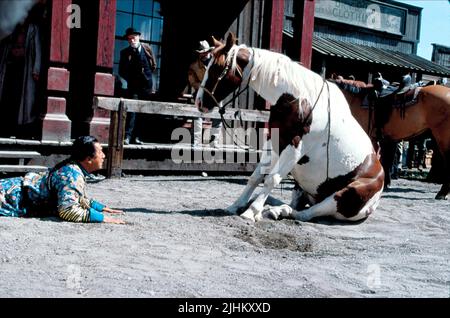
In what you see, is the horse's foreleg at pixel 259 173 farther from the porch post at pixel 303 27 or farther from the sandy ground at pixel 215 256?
the porch post at pixel 303 27

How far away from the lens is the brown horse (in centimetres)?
877

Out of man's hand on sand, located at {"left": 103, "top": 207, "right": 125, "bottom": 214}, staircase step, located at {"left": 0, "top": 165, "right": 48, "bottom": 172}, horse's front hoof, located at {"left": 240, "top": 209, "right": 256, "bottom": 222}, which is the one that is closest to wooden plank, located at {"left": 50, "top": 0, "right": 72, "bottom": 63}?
staircase step, located at {"left": 0, "top": 165, "right": 48, "bottom": 172}

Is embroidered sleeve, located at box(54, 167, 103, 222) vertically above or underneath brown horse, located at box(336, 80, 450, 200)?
underneath

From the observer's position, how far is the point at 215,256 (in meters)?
4.22

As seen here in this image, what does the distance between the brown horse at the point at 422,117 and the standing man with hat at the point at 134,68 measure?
335 cm

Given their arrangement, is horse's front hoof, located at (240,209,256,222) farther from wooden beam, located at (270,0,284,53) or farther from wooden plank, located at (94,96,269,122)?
wooden beam, located at (270,0,284,53)

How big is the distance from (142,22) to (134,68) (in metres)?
2.17

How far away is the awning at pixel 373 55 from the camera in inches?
644

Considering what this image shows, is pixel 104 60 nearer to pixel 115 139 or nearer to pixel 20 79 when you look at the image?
pixel 115 139

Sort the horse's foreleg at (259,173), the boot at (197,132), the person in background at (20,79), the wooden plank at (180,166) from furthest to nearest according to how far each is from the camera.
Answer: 1. the boot at (197,132)
2. the wooden plank at (180,166)
3. the person in background at (20,79)
4. the horse's foreleg at (259,173)

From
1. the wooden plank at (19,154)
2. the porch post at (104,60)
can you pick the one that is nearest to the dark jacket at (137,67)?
the porch post at (104,60)

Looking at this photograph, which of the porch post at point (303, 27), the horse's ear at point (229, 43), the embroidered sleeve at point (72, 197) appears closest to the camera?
the embroidered sleeve at point (72, 197)
